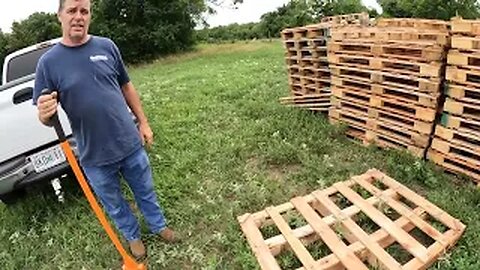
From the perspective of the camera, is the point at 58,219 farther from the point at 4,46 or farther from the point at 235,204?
the point at 4,46

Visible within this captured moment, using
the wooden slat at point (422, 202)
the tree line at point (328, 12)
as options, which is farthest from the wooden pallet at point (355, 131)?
the tree line at point (328, 12)

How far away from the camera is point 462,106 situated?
414 centimetres

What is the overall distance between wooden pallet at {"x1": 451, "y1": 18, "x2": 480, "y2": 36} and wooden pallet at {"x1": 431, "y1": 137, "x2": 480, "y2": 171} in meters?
0.99

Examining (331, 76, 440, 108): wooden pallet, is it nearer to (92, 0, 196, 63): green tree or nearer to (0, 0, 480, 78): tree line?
(0, 0, 480, 78): tree line

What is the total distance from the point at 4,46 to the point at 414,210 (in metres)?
28.1

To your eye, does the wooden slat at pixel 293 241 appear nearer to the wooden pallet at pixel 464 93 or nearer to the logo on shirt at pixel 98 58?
the logo on shirt at pixel 98 58

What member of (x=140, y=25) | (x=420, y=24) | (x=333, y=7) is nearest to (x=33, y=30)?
(x=140, y=25)

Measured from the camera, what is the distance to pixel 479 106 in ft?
13.1

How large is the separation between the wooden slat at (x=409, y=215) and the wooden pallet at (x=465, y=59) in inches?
51.1

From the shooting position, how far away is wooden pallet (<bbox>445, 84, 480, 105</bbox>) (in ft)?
13.3

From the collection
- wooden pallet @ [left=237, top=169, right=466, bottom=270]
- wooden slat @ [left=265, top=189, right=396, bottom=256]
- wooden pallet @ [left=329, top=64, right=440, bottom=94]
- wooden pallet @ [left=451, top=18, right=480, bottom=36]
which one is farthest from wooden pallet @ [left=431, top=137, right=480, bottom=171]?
wooden pallet @ [left=451, top=18, right=480, bottom=36]

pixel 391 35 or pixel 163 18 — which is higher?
pixel 391 35

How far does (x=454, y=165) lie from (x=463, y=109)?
526 millimetres

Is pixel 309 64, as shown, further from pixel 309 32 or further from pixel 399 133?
pixel 399 133
